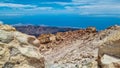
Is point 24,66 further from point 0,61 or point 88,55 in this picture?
point 88,55

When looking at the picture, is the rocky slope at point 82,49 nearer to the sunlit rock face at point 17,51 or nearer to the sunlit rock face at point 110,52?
the sunlit rock face at point 110,52

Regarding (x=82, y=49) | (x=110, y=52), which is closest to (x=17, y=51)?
(x=110, y=52)

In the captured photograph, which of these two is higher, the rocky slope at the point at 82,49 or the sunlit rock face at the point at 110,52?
the sunlit rock face at the point at 110,52

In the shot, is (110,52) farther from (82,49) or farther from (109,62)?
(82,49)

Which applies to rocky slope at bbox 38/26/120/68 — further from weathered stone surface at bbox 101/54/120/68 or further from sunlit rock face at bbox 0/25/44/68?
sunlit rock face at bbox 0/25/44/68

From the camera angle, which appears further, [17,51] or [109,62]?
[17,51]

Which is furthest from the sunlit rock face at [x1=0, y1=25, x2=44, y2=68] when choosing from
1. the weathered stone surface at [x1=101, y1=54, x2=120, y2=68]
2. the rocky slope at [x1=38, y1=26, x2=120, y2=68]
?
the weathered stone surface at [x1=101, y1=54, x2=120, y2=68]

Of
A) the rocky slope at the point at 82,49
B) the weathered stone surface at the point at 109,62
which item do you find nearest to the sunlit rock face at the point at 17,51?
the rocky slope at the point at 82,49

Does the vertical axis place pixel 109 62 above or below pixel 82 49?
above
